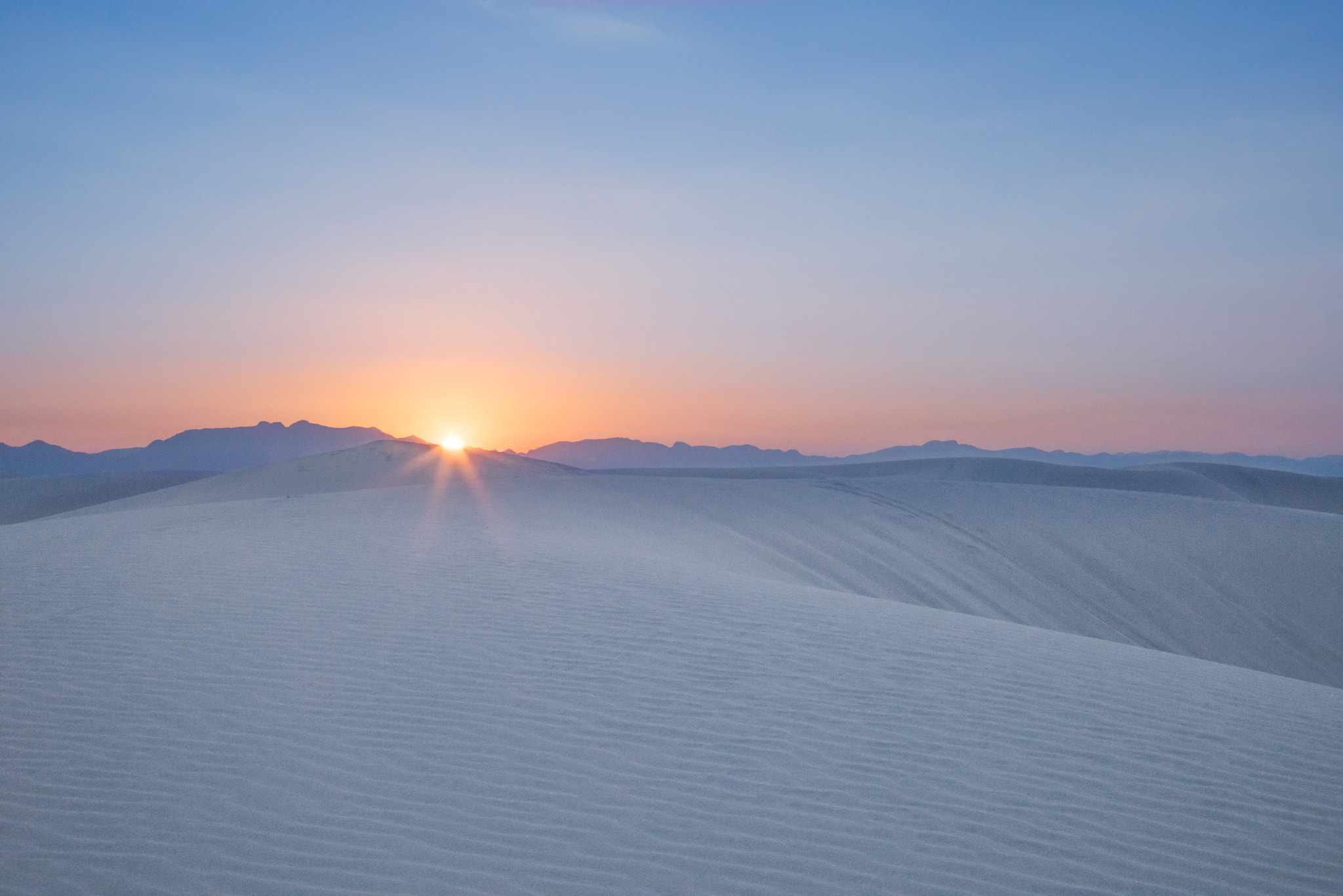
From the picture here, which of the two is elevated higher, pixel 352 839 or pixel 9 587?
pixel 9 587

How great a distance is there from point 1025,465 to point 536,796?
53430 millimetres

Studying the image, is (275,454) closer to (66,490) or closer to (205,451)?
(205,451)

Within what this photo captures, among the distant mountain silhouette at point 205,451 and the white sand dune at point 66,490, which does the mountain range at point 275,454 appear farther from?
the white sand dune at point 66,490

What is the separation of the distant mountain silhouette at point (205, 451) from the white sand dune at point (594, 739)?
493 ft

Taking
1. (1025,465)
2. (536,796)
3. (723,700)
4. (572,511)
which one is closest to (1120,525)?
(572,511)

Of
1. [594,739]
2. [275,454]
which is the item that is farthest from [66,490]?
[275,454]

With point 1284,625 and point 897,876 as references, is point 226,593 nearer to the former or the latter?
point 897,876

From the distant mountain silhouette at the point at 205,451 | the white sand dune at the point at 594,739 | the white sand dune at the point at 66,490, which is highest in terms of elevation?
the distant mountain silhouette at the point at 205,451

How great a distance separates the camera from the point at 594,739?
4750 mm

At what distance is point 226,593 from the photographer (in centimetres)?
761

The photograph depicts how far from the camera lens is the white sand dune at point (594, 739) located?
12.1 ft

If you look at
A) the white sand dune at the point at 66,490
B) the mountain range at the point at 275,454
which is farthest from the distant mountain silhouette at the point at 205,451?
the white sand dune at the point at 66,490

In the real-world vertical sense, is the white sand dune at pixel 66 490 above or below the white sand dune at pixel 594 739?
above

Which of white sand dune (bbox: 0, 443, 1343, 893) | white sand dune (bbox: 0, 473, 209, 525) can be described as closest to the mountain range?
white sand dune (bbox: 0, 473, 209, 525)
